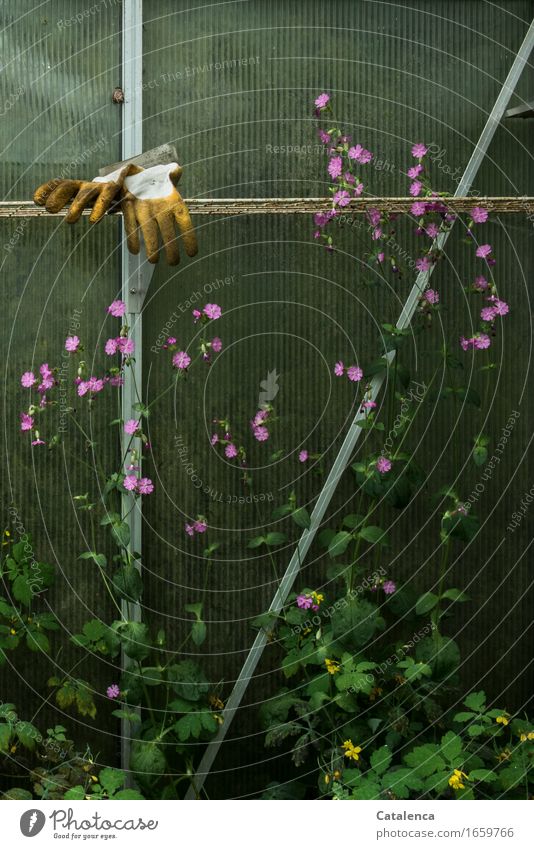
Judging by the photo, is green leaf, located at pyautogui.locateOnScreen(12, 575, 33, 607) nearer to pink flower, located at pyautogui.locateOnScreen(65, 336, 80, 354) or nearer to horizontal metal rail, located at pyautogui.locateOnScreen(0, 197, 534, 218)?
pink flower, located at pyautogui.locateOnScreen(65, 336, 80, 354)

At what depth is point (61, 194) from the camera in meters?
2.46

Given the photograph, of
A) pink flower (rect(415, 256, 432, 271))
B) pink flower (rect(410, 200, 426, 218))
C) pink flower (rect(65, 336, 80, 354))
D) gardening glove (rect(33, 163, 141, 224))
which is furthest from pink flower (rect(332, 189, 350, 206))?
pink flower (rect(65, 336, 80, 354))

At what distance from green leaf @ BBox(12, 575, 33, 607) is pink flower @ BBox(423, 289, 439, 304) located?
53.1 inches

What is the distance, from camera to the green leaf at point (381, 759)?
2.32 metres

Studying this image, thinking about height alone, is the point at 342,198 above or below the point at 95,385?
above

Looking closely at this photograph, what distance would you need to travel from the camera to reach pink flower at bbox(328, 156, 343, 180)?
2596 millimetres

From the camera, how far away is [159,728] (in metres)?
2.55

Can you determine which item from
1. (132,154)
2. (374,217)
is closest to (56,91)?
(132,154)

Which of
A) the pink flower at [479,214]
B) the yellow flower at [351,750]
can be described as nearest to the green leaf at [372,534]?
the yellow flower at [351,750]

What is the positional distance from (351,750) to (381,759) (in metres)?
0.10

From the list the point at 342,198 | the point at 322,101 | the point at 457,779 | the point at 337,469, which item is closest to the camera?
the point at 457,779

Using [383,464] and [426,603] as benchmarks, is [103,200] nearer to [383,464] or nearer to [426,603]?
[383,464]

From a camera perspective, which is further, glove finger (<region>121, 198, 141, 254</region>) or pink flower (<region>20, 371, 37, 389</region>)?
pink flower (<region>20, 371, 37, 389</region>)

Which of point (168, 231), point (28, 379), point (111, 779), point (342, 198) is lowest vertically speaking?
point (111, 779)
